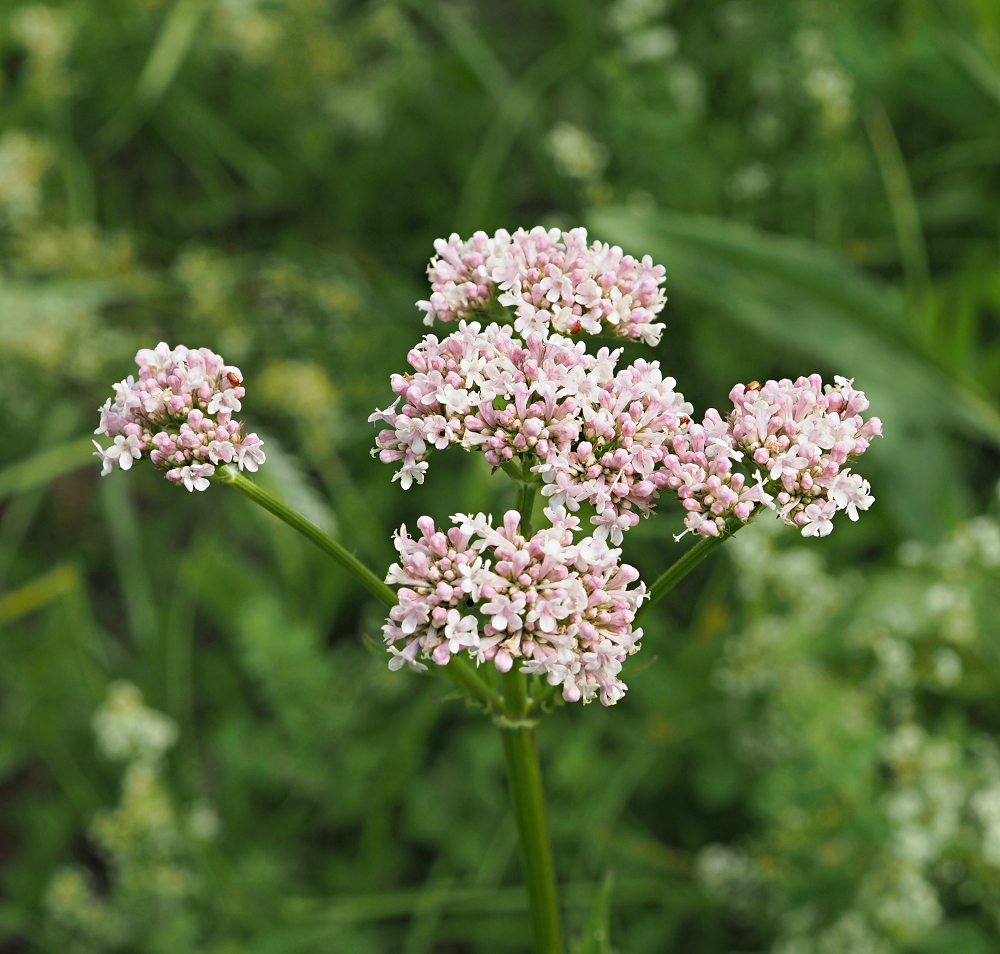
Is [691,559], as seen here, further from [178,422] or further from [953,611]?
[953,611]

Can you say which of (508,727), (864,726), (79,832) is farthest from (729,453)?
(79,832)

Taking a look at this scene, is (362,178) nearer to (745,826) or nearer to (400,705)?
(400,705)

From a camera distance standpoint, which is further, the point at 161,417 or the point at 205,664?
the point at 205,664

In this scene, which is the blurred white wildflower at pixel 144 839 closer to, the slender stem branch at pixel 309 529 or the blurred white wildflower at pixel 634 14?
the slender stem branch at pixel 309 529

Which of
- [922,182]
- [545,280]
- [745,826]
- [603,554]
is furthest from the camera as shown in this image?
[922,182]

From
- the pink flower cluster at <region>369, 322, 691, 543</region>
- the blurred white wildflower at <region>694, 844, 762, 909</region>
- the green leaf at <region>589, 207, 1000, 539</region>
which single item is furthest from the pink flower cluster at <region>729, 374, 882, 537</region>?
the green leaf at <region>589, 207, 1000, 539</region>

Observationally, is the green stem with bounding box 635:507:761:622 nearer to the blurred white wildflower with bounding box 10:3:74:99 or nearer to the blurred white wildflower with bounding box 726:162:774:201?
the blurred white wildflower with bounding box 726:162:774:201

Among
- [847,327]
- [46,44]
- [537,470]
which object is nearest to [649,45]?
[847,327]
